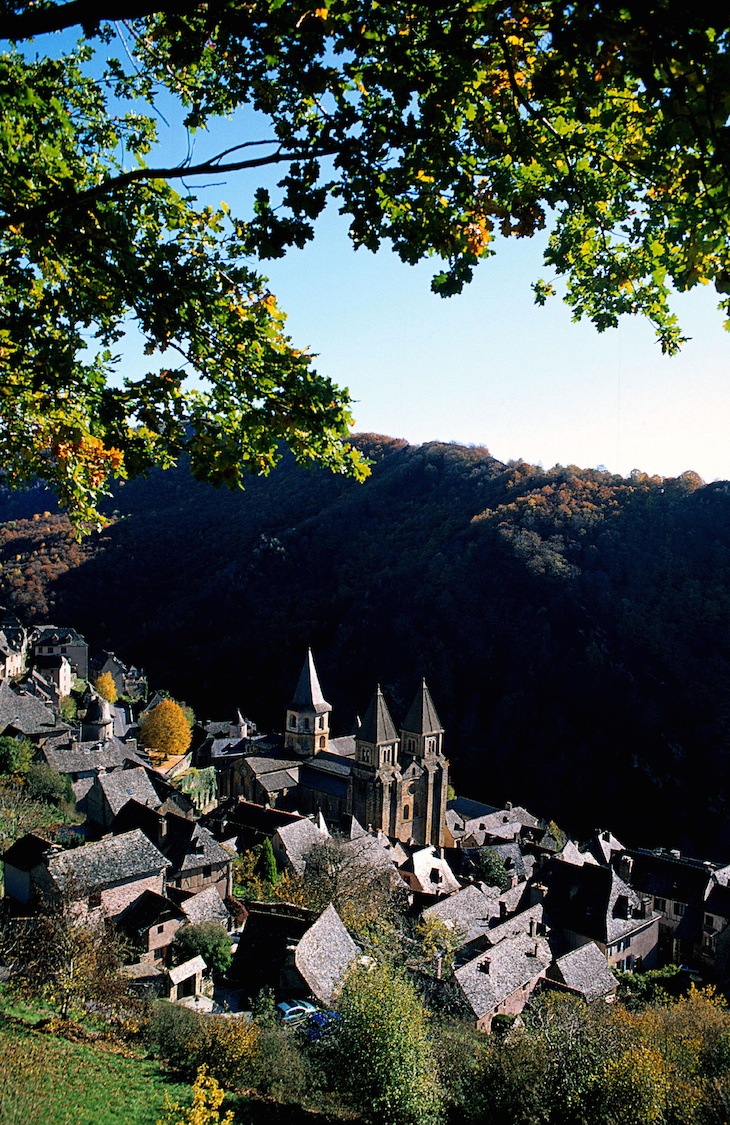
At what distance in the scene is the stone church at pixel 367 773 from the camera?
117 feet

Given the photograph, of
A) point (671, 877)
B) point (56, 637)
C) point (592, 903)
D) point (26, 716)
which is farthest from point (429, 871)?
point (56, 637)

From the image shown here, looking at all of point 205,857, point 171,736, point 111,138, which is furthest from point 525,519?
point 111,138

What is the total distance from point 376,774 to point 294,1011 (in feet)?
60.9

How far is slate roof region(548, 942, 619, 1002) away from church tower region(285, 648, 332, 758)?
21.5 metres

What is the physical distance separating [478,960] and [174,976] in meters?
9.30

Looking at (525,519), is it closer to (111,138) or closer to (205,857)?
(205,857)

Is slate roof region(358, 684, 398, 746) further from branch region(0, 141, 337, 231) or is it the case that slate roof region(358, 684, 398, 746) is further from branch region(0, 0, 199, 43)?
branch region(0, 0, 199, 43)

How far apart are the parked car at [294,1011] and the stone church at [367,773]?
51.7 feet

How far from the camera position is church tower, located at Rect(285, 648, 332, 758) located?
4291 centimetres

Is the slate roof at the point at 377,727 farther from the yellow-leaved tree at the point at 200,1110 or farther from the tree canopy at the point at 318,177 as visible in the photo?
the tree canopy at the point at 318,177

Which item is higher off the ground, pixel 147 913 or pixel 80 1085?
pixel 80 1085

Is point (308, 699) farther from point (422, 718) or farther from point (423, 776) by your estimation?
point (423, 776)

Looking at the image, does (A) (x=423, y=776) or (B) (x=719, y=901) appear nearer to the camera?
(B) (x=719, y=901)

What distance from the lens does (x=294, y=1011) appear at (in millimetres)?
17078
